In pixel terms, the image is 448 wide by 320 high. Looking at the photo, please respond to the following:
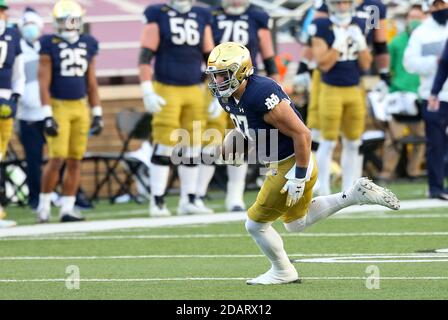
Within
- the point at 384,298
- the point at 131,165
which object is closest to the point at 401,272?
the point at 384,298

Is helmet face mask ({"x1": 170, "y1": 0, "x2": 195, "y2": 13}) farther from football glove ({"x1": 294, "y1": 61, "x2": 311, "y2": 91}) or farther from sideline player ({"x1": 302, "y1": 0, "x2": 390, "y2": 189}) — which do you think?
football glove ({"x1": 294, "y1": 61, "x2": 311, "y2": 91})

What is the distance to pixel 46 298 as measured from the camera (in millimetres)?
7531

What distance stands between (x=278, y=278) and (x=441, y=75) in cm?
545

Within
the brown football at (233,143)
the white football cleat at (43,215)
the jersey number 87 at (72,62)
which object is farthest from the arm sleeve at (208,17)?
the brown football at (233,143)

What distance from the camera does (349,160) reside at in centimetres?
1388

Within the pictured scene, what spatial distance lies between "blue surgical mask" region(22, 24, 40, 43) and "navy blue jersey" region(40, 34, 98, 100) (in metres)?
1.44

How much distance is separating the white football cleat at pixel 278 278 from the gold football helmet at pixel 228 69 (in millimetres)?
1047

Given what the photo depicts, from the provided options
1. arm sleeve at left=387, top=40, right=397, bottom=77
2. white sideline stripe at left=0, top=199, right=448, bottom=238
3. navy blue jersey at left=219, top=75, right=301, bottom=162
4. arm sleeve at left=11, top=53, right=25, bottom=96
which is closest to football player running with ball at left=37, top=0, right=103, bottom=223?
arm sleeve at left=11, top=53, right=25, bottom=96

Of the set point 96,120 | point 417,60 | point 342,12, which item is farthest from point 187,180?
point 417,60

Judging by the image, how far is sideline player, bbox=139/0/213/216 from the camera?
42.4 feet

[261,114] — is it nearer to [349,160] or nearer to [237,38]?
[237,38]

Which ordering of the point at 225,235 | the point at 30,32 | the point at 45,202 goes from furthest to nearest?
the point at 30,32, the point at 45,202, the point at 225,235

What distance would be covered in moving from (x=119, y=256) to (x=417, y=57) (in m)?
5.16

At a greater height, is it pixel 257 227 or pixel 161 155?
pixel 257 227
